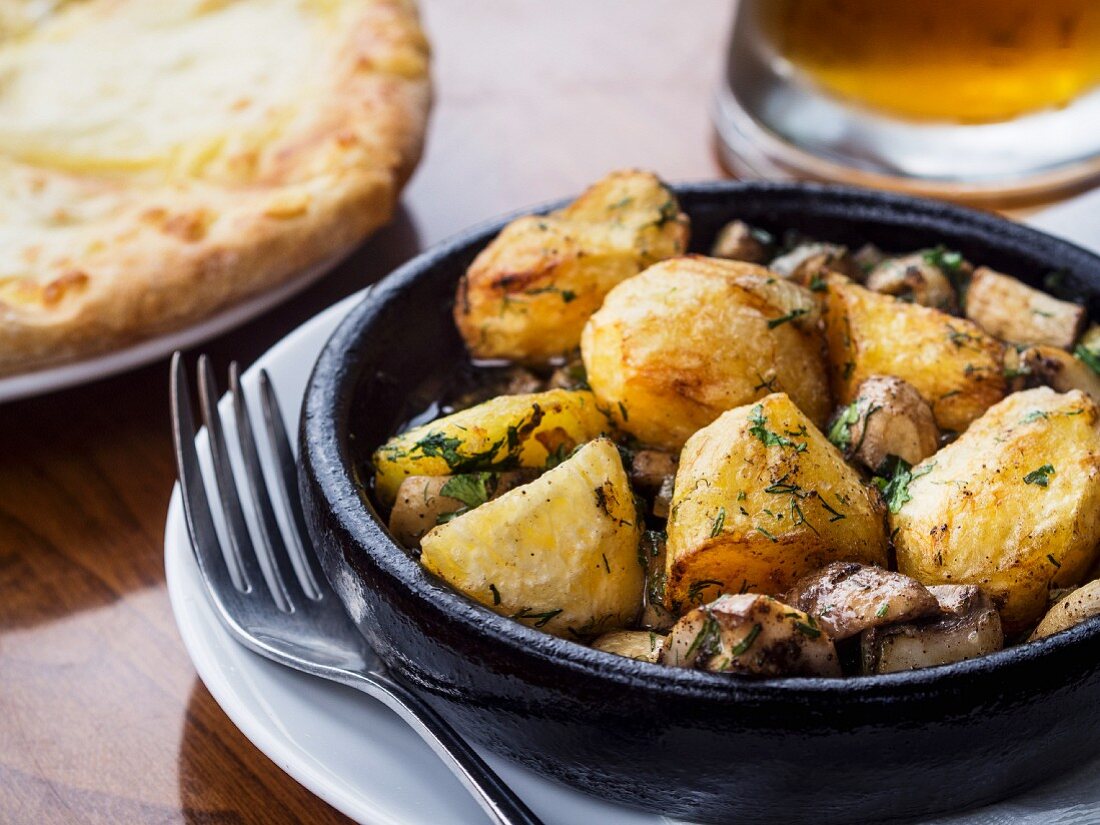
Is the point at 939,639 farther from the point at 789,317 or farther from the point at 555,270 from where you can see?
the point at 555,270

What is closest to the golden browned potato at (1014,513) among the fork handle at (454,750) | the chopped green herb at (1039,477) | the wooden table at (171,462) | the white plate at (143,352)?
the chopped green herb at (1039,477)

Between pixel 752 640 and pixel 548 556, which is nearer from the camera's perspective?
pixel 752 640

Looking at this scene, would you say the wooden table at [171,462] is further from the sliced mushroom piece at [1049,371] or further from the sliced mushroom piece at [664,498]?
the sliced mushroom piece at [1049,371]

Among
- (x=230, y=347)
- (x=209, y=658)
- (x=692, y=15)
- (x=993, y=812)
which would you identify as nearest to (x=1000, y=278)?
(x=993, y=812)

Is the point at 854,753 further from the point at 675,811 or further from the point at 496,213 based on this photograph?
the point at 496,213

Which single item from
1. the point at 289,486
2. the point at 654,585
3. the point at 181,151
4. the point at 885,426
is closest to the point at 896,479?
the point at 885,426
